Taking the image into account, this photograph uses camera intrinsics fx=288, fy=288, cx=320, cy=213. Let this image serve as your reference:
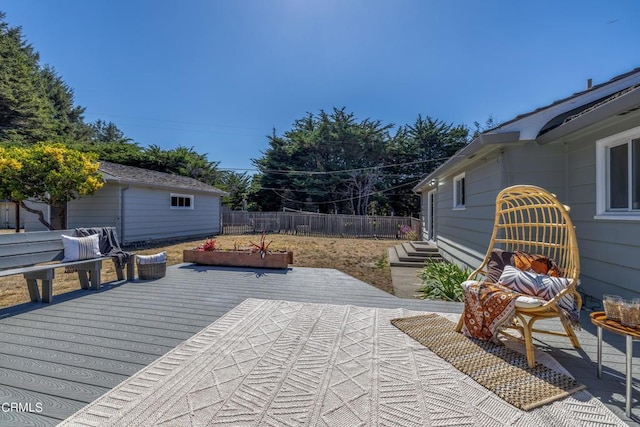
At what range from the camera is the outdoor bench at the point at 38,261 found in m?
3.58

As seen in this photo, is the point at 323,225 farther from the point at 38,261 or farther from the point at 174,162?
the point at 174,162

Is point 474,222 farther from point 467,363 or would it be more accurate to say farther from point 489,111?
point 489,111

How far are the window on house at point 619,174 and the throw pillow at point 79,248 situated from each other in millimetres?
7086

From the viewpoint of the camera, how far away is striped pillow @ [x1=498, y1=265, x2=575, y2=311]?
2398 millimetres

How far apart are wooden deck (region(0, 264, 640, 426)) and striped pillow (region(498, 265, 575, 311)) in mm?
517

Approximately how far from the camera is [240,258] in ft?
20.9

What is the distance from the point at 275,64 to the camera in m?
10.6

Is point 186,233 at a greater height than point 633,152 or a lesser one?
lesser

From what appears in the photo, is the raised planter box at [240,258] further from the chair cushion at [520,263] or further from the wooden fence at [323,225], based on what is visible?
the wooden fence at [323,225]

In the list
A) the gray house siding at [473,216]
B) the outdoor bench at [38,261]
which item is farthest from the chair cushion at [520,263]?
the outdoor bench at [38,261]

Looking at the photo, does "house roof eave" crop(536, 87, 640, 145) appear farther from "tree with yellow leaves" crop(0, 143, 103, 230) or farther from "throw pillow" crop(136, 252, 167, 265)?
"tree with yellow leaves" crop(0, 143, 103, 230)

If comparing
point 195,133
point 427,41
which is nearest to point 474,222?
point 427,41

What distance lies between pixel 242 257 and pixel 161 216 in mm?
7149

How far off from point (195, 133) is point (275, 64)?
15568mm
